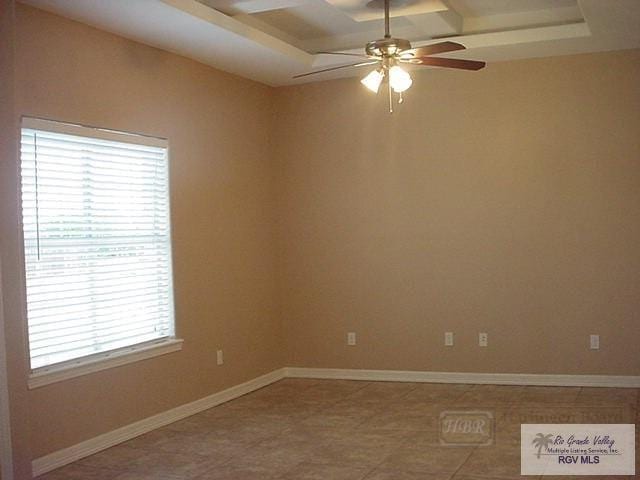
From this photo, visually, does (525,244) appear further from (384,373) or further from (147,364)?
(147,364)

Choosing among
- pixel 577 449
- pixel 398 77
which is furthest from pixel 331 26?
pixel 577 449

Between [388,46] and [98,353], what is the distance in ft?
8.86

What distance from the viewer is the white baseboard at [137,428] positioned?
470 cm

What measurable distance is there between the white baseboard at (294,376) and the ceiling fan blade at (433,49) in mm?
3094

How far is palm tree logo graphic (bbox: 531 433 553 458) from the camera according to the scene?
4696 mm

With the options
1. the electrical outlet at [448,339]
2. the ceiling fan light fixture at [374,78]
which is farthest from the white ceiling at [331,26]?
the electrical outlet at [448,339]

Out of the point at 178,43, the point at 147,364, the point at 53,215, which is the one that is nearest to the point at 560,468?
the point at 147,364

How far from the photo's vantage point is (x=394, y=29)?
635cm

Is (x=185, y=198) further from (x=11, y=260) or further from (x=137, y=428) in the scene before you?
(x=11, y=260)

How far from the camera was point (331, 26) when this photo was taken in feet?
20.9

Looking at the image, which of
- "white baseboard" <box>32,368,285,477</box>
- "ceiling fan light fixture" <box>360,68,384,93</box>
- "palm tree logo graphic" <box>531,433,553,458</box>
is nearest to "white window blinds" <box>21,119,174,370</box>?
"white baseboard" <box>32,368,285,477</box>

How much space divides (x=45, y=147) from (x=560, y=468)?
356cm

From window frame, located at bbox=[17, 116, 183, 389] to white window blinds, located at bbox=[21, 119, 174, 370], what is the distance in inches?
0.5

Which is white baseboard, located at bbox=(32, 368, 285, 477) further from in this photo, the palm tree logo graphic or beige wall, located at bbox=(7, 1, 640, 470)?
the palm tree logo graphic
